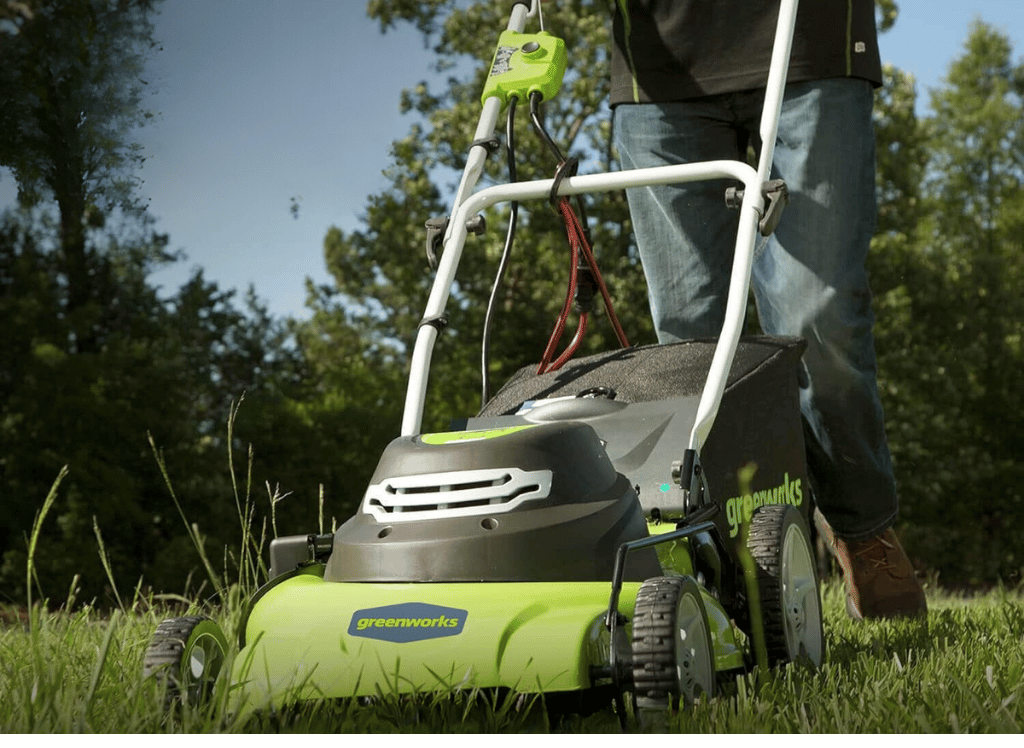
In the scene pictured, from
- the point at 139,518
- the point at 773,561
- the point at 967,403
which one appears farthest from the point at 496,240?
the point at 773,561

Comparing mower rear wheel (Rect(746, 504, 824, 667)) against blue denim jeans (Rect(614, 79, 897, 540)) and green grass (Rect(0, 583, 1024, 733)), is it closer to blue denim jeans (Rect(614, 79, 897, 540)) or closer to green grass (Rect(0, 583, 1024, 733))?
green grass (Rect(0, 583, 1024, 733))

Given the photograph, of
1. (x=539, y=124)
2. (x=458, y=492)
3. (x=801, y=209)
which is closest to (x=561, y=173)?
(x=539, y=124)

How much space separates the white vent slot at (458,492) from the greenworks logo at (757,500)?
51cm

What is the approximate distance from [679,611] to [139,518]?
9.66 meters

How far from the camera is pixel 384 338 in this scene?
15188mm

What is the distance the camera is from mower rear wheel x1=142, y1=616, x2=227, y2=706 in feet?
4.63

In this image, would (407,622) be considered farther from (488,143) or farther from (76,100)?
(76,100)

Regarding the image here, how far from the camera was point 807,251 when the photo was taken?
7.52 feet

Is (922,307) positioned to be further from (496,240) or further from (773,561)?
(773,561)

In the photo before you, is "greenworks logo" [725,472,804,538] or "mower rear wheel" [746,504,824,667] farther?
"greenworks logo" [725,472,804,538]

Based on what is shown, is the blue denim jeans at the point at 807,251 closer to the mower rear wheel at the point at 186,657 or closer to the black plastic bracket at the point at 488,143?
the black plastic bracket at the point at 488,143

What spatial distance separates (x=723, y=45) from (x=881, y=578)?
1138 mm

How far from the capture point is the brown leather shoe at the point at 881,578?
98.8 inches

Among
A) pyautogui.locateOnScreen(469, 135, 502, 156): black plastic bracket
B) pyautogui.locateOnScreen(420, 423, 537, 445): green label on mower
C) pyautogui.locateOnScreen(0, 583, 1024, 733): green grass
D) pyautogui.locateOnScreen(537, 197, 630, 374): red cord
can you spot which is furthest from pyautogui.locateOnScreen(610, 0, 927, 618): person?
pyautogui.locateOnScreen(420, 423, 537, 445): green label on mower
